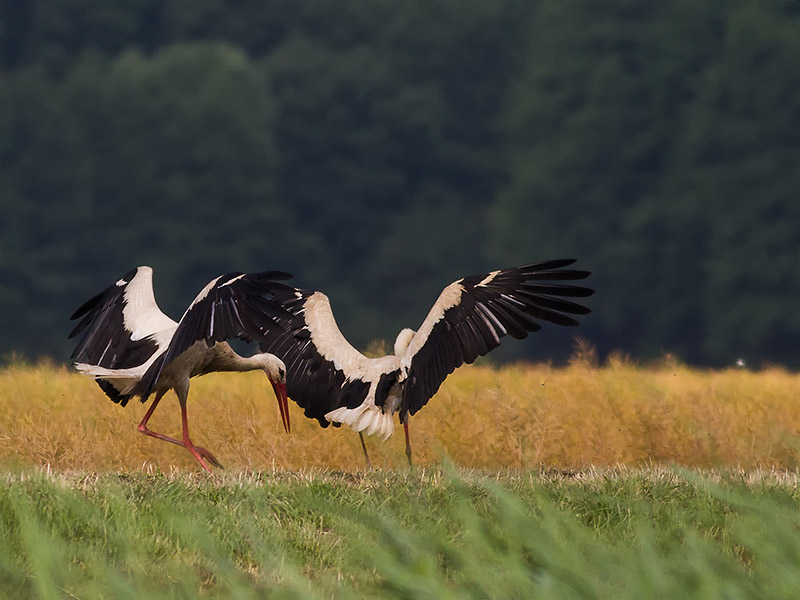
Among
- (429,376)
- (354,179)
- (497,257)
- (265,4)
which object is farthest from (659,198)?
(429,376)

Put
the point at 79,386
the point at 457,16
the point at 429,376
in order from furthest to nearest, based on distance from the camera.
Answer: the point at 457,16 → the point at 79,386 → the point at 429,376

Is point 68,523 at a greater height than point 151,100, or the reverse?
point 151,100

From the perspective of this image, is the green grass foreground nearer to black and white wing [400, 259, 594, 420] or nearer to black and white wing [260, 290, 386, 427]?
black and white wing [400, 259, 594, 420]

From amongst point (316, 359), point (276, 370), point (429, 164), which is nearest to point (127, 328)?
point (276, 370)

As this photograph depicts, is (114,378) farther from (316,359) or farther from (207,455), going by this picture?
(316,359)

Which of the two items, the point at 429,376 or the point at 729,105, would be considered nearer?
the point at 429,376

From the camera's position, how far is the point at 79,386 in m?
12.5

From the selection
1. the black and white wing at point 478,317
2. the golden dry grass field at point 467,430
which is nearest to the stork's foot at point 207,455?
the golden dry grass field at point 467,430

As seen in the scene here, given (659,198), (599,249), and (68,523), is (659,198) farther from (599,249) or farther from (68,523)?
(68,523)

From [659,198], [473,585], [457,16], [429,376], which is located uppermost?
[457,16]

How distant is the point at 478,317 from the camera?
908 centimetres

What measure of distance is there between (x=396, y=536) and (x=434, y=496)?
7.58 feet

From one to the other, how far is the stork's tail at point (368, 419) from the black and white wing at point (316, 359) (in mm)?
321

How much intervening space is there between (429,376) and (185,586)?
3827mm
